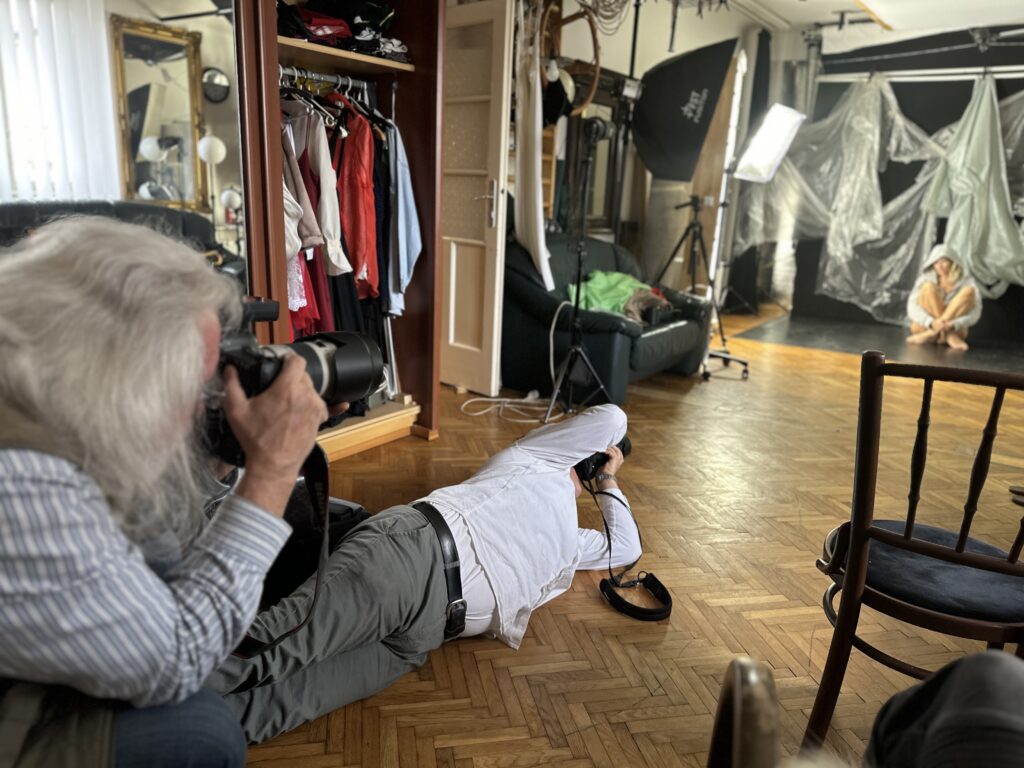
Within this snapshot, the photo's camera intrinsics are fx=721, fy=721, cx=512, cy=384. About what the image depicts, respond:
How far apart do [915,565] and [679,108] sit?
13.0ft

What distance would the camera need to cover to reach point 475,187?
3568mm

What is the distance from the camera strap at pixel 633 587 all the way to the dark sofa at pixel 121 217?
1.42m

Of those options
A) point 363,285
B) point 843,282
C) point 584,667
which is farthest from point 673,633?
point 843,282

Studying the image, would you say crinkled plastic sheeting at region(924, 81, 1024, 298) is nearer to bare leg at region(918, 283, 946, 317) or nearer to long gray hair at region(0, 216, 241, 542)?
bare leg at region(918, 283, 946, 317)

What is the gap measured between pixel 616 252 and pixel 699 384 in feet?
3.29

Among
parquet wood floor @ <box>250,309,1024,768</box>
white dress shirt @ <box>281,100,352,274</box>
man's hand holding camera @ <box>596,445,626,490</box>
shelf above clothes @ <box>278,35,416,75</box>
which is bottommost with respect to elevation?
parquet wood floor @ <box>250,309,1024,768</box>

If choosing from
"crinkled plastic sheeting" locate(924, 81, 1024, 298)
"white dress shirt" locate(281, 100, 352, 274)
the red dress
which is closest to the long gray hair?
"white dress shirt" locate(281, 100, 352, 274)

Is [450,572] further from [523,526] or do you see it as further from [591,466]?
[591,466]

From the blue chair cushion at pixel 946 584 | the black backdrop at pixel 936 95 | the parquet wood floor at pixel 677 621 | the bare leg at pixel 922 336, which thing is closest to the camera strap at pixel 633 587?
the parquet wood floor at pixel 677 621

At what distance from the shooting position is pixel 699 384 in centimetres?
428

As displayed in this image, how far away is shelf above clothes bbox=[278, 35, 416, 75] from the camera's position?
247 centimetres

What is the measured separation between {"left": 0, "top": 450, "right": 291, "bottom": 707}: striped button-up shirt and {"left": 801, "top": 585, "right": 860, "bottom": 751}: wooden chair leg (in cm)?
110

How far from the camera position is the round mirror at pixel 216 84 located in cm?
234

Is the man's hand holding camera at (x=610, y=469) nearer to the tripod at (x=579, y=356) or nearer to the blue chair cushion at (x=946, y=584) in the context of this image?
the blue chair cushion at (x=946, y=584)
